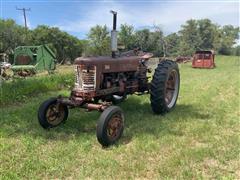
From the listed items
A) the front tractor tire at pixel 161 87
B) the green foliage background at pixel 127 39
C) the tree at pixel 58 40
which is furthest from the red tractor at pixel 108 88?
the tree at pixel 58 40

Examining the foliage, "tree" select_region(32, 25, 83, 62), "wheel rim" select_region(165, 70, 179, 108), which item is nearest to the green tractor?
"wheel rim" select_region(165, 70, 179, 108)

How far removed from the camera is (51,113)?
21.2ft

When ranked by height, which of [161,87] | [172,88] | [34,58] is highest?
[161,87]

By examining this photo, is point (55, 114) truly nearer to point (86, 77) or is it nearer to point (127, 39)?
point (86, 77)

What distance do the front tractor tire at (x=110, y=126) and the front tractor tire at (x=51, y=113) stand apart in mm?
1348

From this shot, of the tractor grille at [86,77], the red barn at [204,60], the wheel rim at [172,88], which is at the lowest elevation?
the red barn at [204,60]

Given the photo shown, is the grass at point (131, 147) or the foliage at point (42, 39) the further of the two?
the foliage at point (42, 39)

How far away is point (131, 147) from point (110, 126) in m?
0.50

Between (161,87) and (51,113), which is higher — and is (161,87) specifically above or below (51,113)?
above

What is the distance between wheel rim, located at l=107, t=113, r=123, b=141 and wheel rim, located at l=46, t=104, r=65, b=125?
139 cm

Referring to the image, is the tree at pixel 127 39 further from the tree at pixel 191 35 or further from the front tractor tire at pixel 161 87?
the tree at pixel 191 35

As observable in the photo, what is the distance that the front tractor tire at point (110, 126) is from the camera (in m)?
5.32

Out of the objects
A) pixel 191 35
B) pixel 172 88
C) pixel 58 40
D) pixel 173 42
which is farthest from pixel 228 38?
pixel 172 88

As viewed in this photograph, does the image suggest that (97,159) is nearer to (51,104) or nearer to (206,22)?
(51,104)
